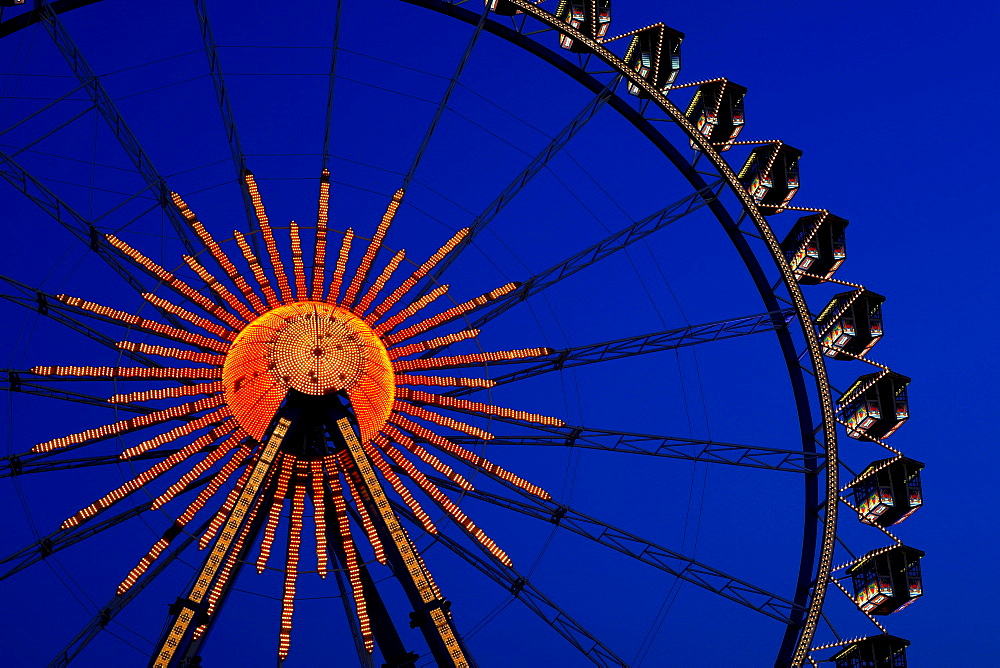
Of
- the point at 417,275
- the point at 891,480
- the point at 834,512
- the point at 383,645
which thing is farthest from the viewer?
the point at 891,480

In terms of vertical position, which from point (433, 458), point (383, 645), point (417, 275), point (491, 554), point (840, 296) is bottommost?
point (383, 645)

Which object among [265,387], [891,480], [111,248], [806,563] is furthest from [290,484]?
[891,480]

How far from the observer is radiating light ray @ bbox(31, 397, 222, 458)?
17.2 meters

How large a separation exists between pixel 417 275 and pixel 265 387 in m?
3.09

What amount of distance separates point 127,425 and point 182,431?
31.1 inches

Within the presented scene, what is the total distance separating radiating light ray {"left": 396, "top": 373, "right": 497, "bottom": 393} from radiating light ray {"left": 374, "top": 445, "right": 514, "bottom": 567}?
1137 mm

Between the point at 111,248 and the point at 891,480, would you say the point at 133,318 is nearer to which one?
the point at 111,248

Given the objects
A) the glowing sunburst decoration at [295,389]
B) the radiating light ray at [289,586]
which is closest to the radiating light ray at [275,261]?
the glowing sunburst decoration at [295,389]

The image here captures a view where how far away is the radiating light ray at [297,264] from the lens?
18844mm

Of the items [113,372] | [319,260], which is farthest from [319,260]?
[113,372]

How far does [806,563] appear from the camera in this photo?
21.6m

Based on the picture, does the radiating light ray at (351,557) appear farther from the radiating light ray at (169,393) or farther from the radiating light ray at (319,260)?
the radiating light ray at (319,260)

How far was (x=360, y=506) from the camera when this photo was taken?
17797mm

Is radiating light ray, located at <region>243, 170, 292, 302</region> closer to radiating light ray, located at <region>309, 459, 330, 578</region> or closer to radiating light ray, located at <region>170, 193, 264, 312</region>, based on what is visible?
radiating light ray, located at <region>170, 193, 264, 312</region>
